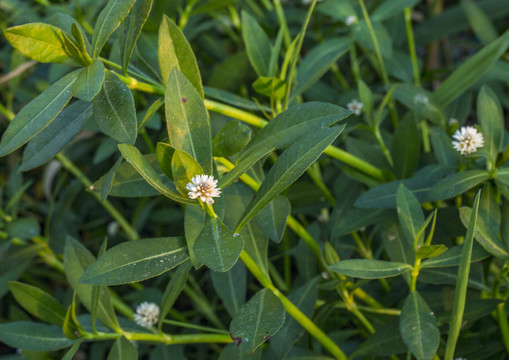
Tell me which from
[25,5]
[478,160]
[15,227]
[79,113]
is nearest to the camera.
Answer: [79,113]

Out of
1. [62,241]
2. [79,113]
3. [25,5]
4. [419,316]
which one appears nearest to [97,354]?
[62,241]

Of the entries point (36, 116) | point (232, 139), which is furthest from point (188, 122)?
point (36, 116)

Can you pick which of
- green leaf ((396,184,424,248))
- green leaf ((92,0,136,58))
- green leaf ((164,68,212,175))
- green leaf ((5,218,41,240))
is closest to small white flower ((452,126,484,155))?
green leaf ((396,184,424,248))

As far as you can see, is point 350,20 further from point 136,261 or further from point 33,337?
point 33,337

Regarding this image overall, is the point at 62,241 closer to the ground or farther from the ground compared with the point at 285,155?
farther from the ground

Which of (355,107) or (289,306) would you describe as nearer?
(289,306)

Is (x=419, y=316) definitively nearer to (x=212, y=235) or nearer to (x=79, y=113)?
(x=212, y=235)
